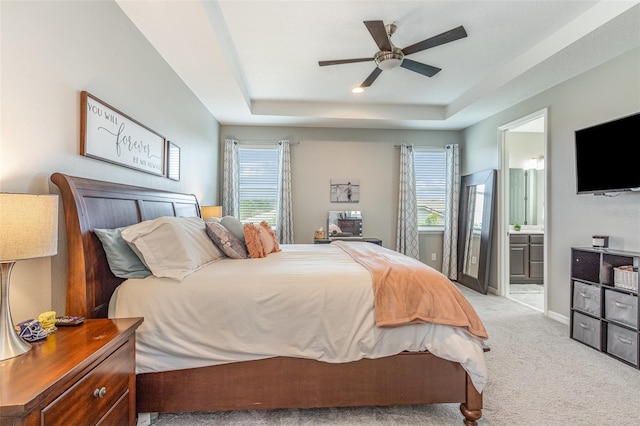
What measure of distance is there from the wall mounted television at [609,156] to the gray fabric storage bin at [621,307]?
2.87 ft

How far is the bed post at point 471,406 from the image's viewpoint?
170cm

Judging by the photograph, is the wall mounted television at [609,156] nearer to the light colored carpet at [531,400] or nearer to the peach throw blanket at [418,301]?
the light colored carpet at [531,400]

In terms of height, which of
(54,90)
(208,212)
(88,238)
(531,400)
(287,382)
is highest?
(54,90)

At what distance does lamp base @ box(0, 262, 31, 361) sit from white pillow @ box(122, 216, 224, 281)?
2.09 feet

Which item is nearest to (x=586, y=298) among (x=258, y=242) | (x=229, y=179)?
(x=258, y=242)

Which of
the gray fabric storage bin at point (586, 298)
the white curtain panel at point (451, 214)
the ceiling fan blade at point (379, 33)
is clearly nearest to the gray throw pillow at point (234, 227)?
the ceiling fan blade at point (379, 33)

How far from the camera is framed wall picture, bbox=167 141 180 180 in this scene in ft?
9.87

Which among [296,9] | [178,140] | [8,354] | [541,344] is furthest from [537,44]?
[8,354]

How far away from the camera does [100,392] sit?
1.17 metres

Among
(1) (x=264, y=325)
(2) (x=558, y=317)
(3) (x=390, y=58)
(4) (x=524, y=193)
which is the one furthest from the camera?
(4) (x=524, y=193)

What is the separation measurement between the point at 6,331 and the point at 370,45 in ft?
10.7

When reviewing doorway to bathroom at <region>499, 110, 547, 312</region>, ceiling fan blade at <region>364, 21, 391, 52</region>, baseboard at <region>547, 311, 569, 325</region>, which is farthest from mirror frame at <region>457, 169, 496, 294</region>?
ceiling fan blade at <region>364, 21, 391, 52</region>

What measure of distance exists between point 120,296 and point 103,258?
9.1 inches

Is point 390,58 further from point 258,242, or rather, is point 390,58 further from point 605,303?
point 605,303
